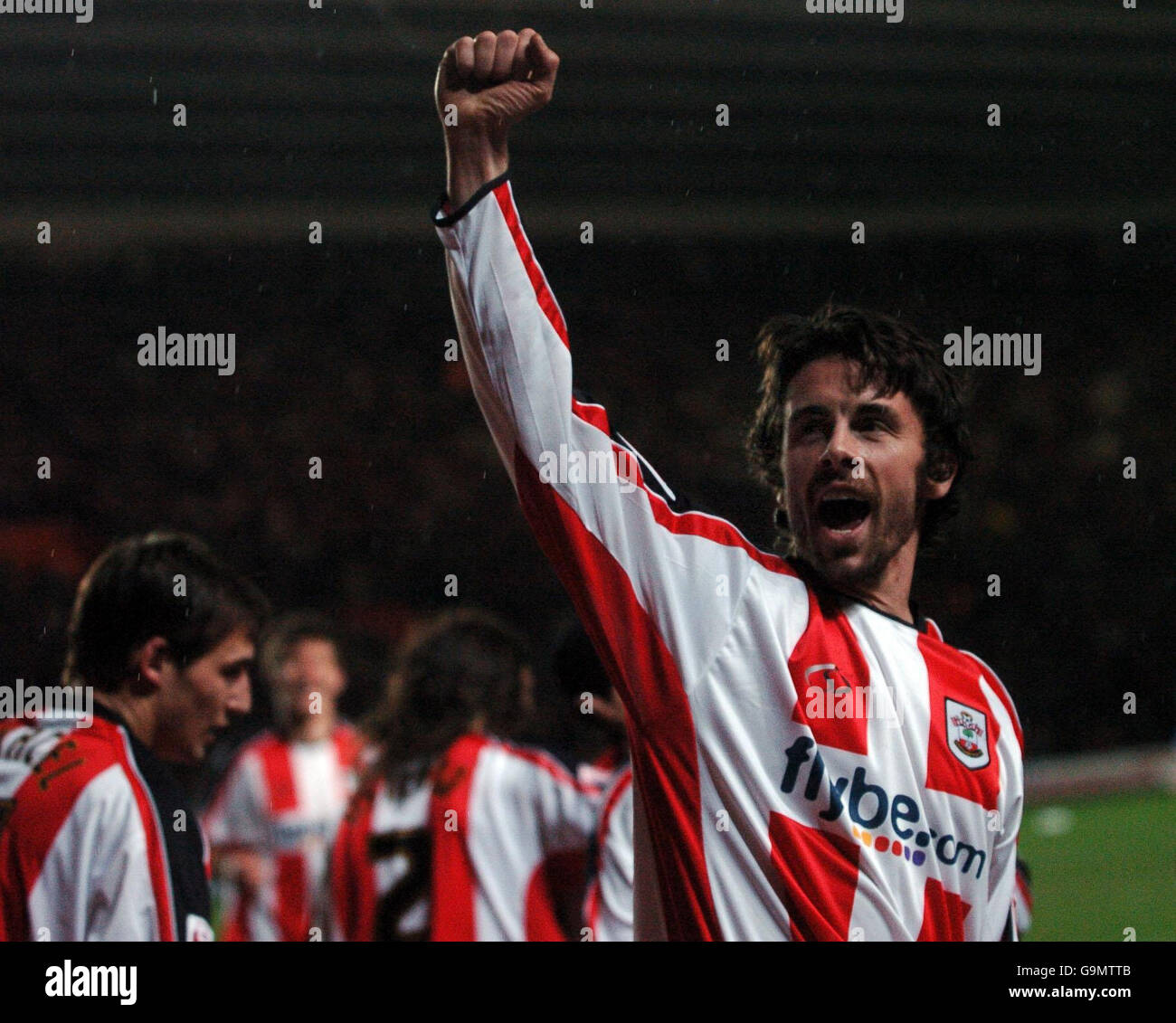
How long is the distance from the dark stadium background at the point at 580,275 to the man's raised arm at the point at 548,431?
19.3 ft

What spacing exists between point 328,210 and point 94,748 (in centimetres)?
894

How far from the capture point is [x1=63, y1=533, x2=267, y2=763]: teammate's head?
2.78 metres

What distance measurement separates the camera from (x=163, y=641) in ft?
9.17

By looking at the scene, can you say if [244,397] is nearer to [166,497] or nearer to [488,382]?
[166,497]

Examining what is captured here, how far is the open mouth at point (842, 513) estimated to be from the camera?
222cm

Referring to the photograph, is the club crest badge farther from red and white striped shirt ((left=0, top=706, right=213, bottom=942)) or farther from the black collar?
red and white striped shirt ((left=0, top=706, right=213, bottom=942))

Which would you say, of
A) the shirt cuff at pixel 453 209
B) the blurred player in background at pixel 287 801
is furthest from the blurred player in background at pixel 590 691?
the blurred player in background at pixel 287 801

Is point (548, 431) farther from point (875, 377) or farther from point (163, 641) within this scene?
point (163, 641)

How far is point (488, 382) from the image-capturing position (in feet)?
6.51

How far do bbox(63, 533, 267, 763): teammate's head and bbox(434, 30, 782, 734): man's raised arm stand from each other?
111 centimetres

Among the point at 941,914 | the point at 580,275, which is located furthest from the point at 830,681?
the point at 580,275

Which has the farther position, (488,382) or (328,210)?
(328,210)

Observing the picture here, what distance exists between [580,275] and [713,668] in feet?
31.4

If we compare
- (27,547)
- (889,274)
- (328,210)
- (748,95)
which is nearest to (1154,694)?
(889,274)
